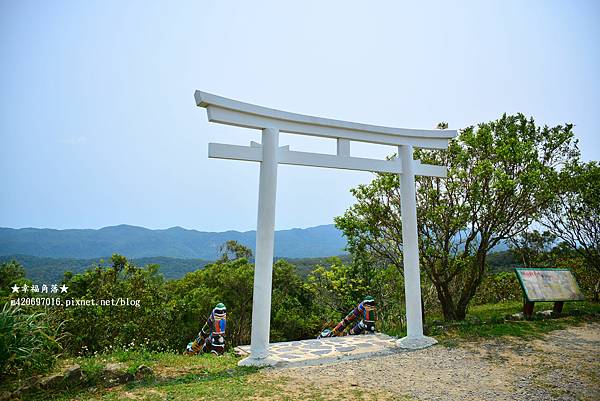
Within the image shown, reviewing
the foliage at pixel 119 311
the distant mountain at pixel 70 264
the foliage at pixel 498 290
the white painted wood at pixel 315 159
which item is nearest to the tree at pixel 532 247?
the foliage at pixel 498 290

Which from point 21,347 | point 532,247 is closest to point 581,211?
point 532,247

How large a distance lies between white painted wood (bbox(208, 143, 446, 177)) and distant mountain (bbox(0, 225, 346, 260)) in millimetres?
25828

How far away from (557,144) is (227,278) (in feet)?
24.6

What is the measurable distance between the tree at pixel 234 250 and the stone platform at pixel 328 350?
5.61 meters

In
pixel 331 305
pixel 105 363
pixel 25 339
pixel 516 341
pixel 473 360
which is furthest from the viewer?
pixel 331 305

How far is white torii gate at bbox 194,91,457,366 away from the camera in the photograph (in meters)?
5.17

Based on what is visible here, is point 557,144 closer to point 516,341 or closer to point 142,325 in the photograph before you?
point 516,341

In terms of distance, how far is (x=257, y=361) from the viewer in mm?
5055

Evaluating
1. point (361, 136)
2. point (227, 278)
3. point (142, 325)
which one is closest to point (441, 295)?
point (361, 136)

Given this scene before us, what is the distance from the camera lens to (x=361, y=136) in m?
6.27

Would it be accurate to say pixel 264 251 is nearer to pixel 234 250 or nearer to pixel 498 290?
pixel 234 250

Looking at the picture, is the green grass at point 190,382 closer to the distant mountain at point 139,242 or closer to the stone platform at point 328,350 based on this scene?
the stone platform at point 328,350

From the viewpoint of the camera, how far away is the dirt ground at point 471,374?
3939 mm

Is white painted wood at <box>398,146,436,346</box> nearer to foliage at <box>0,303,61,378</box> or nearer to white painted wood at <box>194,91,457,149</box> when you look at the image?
white painted wood at <box>194,91,457,149</box>
